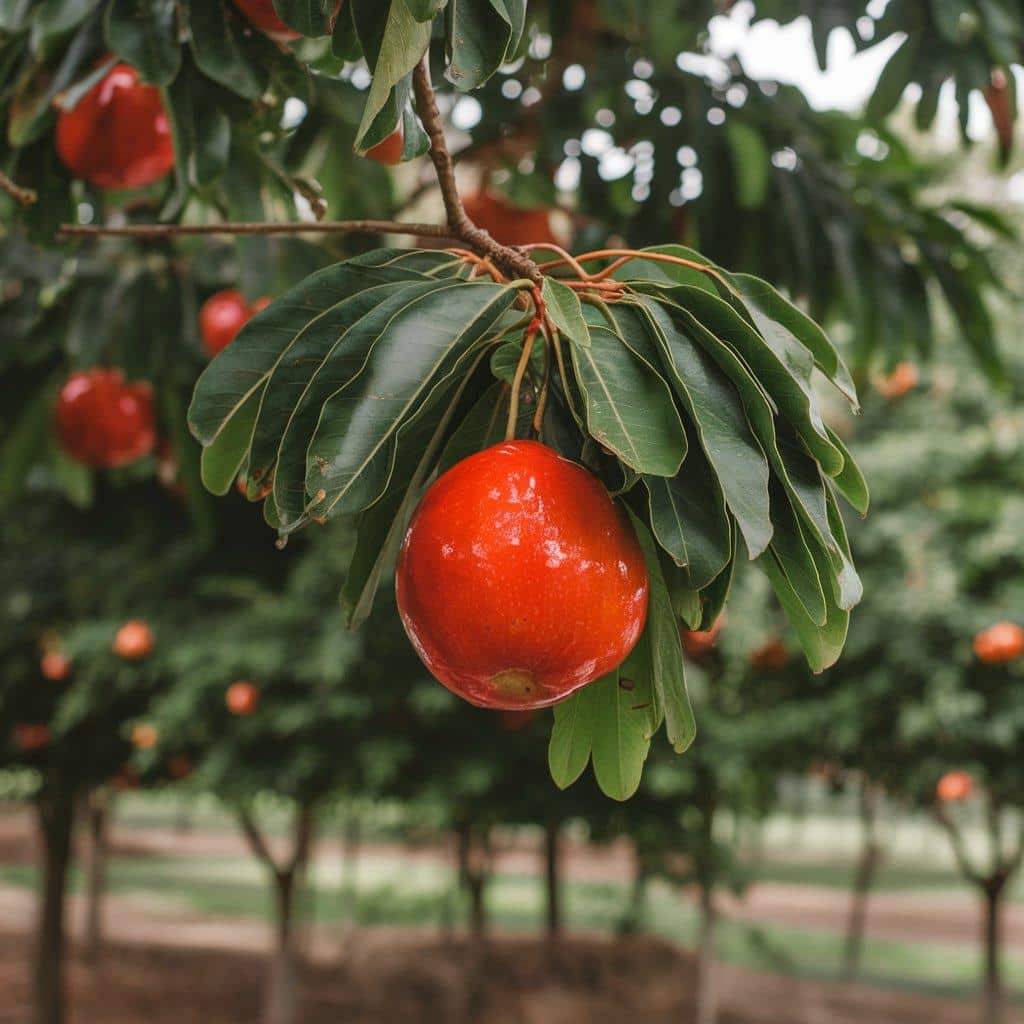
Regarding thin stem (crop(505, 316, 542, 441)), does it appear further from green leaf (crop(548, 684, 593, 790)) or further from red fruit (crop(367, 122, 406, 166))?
red fruit (crop(367, 122, 406, 166))

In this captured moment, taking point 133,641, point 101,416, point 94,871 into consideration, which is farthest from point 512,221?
point 94,871

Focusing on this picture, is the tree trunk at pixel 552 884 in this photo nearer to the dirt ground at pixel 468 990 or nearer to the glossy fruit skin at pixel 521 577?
the dirt ground at pixel 468 990

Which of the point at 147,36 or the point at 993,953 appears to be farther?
→ the point at 993,953

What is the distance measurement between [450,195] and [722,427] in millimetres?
328

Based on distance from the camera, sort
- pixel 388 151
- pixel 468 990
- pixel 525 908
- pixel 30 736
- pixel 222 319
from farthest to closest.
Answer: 1. pixel 525 908
2. pixel 468 990
3. pixel 30 736
4. pixel 222 319
5. pixel 388 151

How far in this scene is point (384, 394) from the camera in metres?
Result: 0.89

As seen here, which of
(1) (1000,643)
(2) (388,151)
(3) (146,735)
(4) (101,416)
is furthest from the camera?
(3) (146,735)

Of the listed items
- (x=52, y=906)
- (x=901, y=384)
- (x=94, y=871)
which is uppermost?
(x=901, y=384)

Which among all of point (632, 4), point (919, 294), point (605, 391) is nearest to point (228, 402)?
point (605, 391)

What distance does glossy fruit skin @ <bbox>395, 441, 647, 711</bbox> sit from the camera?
0.87 meters

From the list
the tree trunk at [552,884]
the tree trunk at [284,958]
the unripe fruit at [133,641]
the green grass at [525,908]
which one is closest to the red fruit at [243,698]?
Result: the unripe fruit at [133,641]

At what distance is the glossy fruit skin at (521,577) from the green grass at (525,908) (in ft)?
19.9

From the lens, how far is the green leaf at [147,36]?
4.45 ft

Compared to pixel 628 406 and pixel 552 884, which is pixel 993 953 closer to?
pixel 552 884
